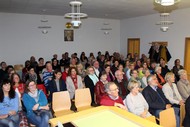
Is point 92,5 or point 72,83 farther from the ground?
point 92,5

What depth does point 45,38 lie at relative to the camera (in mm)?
8773

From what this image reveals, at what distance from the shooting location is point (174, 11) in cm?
732

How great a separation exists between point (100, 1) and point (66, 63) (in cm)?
367

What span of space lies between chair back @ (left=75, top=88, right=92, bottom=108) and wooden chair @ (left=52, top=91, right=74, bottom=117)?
221 millimetres

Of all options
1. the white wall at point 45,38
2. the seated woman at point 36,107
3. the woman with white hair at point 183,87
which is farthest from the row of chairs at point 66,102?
the white wall at point 45,38

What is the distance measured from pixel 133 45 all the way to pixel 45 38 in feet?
15.4

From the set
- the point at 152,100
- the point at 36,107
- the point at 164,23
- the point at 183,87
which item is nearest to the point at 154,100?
the point at 152,100

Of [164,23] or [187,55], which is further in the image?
[164,23]

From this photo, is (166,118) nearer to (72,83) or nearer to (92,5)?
(72,83)

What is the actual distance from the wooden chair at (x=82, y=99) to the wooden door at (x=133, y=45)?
6.15 m

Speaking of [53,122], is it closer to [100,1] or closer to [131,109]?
[131,109]

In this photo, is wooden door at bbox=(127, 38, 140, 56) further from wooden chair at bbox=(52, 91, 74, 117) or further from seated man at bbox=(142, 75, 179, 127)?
wooden chair at bbox=(52, 91, 74, 117)

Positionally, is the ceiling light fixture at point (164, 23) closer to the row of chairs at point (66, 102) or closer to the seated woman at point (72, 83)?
the seated woman at point (72, 83)

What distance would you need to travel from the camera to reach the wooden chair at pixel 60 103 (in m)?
3.59
